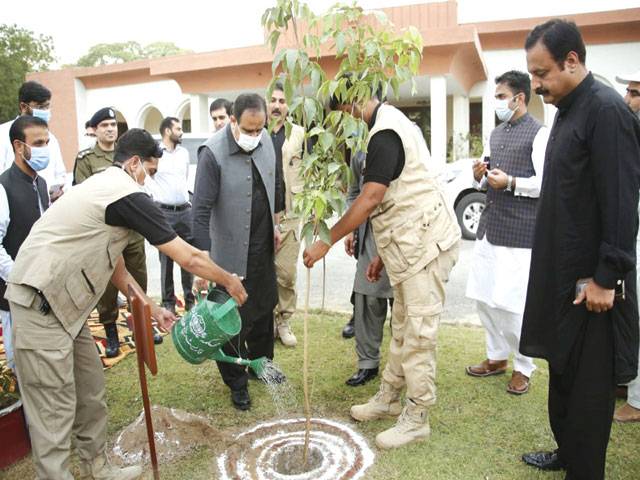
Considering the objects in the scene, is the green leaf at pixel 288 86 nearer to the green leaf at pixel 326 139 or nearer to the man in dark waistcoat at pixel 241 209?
the green leaf at pixel 326 139

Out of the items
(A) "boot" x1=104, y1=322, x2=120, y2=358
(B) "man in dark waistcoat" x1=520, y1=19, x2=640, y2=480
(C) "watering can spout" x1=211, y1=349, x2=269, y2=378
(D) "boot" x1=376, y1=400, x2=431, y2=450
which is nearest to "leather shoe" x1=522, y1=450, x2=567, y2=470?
(B) "man in dark waistcoat" x1=520, y1=19, x2=640, y2=480

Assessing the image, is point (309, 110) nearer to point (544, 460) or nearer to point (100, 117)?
point (544, 460)

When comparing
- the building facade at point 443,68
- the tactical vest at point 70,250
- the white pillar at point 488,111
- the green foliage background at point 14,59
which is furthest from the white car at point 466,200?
the green foliage background at point 14,59

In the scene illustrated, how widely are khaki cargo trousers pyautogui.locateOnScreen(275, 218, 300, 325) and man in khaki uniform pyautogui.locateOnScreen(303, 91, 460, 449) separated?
1.74 meters

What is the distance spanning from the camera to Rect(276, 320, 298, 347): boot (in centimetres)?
471

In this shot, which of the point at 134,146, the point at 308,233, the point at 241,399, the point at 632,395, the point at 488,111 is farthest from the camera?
the point at 488,111

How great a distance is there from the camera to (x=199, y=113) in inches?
610

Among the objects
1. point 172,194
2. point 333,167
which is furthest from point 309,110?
point 172,194

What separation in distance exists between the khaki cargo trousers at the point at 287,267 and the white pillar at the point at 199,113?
11398mm

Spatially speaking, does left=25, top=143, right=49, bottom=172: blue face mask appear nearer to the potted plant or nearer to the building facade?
the potted plant

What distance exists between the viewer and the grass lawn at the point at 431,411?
9.37 ft

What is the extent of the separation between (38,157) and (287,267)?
211cm

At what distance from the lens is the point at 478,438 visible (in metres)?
3.13

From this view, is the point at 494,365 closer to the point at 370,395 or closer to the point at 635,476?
the point at 370,395
